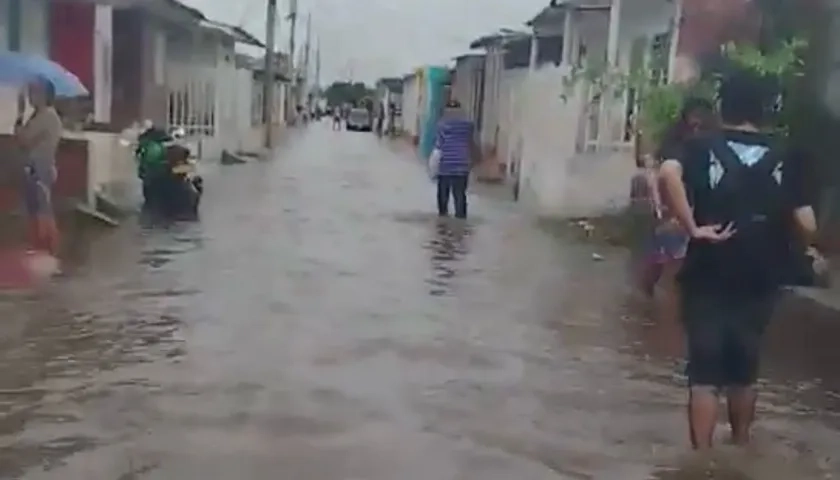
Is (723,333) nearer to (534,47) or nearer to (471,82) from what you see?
(534,47)

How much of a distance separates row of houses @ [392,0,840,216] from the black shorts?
8045mm

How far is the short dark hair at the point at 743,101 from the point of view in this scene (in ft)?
22.2

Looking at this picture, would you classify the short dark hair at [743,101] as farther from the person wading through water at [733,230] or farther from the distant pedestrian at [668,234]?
the distant pedestrian at [668,234]

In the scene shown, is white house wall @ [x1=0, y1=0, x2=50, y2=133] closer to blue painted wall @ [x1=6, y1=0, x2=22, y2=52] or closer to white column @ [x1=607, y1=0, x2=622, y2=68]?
blue painted wall @ [x1=6, y1=0, x2=22, y2=52]

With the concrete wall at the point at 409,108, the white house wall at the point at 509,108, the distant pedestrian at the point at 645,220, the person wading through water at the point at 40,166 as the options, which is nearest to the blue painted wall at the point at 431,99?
the white house wall at the point at 509,108

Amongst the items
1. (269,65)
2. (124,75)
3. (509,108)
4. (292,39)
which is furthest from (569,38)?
(292,39)

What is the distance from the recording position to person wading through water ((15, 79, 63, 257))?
13438mm

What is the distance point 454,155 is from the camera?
19750 millimetres

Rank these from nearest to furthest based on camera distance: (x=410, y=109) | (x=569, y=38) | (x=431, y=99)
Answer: (x=569, y=38), (x=431, y=99), (x=410, y=109)

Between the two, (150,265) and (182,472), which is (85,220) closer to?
(150,265)

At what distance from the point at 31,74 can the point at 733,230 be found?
33.9 ft

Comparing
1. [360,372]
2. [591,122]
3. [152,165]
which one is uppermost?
[591,122]

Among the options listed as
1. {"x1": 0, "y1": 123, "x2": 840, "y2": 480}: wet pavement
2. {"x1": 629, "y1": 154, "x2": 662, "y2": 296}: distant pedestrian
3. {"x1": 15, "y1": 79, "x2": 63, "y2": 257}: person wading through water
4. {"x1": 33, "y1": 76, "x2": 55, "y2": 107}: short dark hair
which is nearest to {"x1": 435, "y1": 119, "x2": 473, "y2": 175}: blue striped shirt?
{"x1": 629, "y1": 154, "x2": 662, "y2": 296}: distant pedestrian

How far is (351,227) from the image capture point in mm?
18484
